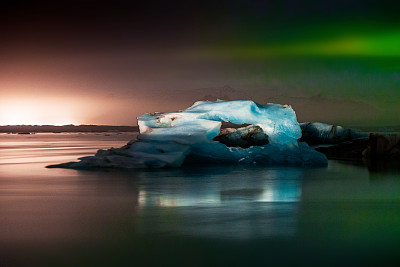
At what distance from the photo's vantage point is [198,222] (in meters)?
5.20

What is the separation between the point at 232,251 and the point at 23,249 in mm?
1595

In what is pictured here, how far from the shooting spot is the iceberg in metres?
12.3

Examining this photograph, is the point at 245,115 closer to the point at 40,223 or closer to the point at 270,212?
the point at 270,212

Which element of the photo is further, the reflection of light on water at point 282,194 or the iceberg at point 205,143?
the iceberg at point 205,143

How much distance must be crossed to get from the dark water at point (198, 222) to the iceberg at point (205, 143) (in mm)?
2744

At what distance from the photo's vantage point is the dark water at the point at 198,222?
13.0 feet

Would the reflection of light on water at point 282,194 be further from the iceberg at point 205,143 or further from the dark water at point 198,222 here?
the iceberg at point 205,143

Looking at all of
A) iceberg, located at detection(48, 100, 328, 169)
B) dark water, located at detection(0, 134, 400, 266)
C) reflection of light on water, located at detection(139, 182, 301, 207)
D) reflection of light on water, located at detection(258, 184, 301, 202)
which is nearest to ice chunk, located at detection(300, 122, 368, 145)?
iceberg, located at detection(48, 100, 328, 169)

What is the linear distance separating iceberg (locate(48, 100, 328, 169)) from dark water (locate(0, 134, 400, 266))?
9.00ft

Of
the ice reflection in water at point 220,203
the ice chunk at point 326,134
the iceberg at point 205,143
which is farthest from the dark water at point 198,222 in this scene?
the ice chunk at point 326,134

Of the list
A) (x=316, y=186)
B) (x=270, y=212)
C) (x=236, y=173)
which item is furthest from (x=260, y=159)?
(x=270, y=212)

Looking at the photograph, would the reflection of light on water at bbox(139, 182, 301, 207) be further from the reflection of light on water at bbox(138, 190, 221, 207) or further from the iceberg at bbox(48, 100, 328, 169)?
the iceberg at bbox(48, 100, 328, 169)

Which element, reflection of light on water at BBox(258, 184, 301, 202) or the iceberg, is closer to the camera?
reflection of light on water at BBox(258, 184, 301, 202)

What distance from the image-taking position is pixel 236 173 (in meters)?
10.9
